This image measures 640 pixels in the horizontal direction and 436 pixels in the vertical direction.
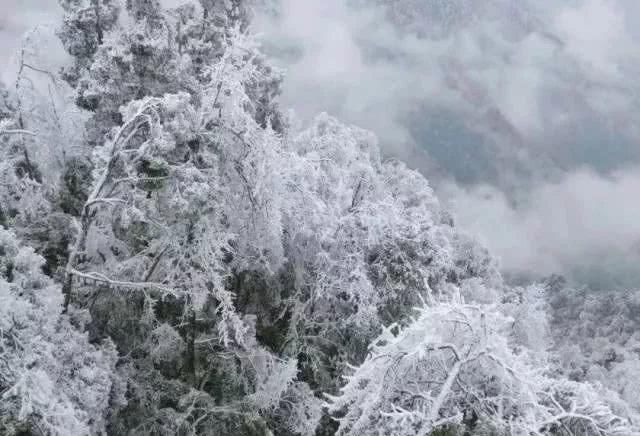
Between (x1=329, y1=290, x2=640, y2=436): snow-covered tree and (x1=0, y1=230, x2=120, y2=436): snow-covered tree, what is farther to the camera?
(x1=0, y1=230, x2=120, y2=436): snow-covered tree

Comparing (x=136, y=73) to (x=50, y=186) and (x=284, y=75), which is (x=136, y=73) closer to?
(x=50, y=186)

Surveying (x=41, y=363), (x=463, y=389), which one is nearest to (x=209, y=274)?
(x=41, y=363)

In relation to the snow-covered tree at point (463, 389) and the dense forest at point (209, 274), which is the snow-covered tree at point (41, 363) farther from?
the snow-covered tree at point (463, 389)

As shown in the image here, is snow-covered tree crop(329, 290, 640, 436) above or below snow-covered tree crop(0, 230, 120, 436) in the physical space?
above

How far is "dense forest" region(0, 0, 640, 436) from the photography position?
27.3 ft

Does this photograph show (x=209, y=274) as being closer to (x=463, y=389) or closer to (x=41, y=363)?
(x=41, y=363)

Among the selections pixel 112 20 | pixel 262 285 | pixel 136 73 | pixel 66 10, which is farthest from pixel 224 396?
pixel 66 10

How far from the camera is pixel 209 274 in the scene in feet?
38.2

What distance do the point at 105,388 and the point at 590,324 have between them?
94919 millimetres

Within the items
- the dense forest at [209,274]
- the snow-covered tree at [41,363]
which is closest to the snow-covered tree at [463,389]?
the dense forest at [209,274]

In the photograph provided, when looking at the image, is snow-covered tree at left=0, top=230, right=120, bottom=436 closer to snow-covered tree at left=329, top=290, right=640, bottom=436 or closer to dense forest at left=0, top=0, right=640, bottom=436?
dense forest at left=0, top=0, right=640, bottom=436

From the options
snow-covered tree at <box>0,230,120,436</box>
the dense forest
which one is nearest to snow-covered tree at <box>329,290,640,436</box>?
the dense forest

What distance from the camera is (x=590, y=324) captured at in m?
93.9

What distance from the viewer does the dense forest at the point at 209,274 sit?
27.3 ft
